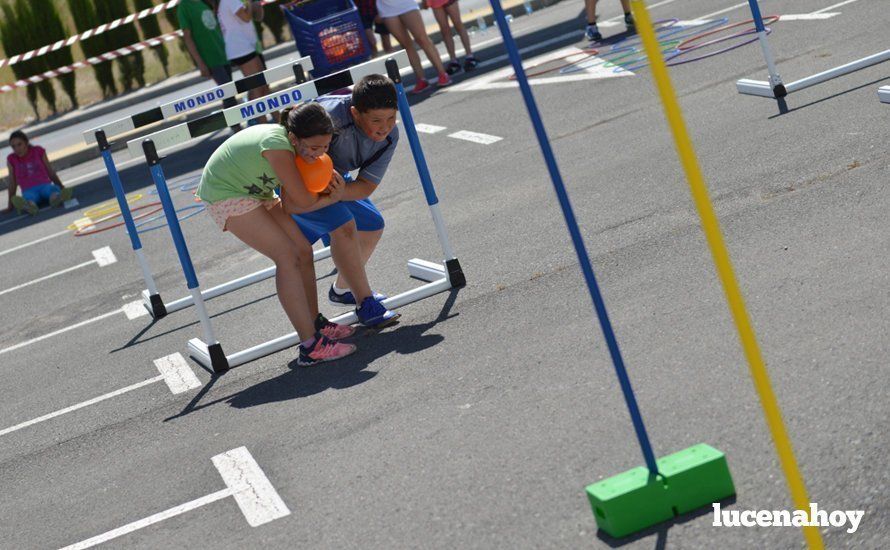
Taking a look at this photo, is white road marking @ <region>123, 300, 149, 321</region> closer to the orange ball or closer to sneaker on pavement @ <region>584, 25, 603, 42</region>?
the orange ball

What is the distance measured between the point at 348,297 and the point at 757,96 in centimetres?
412

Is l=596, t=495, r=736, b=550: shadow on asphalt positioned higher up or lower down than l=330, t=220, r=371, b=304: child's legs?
lower down

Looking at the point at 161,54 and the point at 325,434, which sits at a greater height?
the point at 161,54

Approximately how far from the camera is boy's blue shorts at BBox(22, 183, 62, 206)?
14.4 meters

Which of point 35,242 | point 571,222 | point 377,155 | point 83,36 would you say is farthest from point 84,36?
point 571,222

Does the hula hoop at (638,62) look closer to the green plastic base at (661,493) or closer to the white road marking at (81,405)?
the white road marking at (81,405)

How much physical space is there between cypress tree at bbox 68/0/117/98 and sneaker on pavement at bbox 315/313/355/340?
670 inches

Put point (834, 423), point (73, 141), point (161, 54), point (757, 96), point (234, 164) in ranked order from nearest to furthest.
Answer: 1. point (834, 423)
2. point (234, 164)
3. point (757, 96)
4. point (73, 141)
5. point (161, 54)

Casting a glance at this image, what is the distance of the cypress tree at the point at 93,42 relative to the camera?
73.5 ft

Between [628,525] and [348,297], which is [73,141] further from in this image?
[628,525]

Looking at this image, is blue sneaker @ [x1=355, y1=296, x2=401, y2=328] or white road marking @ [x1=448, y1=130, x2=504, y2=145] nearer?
blue sneaker @ [x1=355, y1=296, x2=401, y2=328]

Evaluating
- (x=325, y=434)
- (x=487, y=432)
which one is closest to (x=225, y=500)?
(x=325, y=434)

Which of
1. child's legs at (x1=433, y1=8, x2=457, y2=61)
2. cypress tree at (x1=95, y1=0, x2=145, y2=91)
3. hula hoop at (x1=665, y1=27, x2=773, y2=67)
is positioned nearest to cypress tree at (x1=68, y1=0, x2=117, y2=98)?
cypress tree at (x1=95, y1=0, x2=145, y2=91)

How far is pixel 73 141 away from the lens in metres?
19.5
